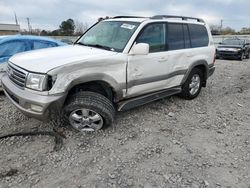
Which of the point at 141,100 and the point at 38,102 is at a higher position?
the point at 38,102

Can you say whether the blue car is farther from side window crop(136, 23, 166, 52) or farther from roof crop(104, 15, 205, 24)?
side window crop(136, 23, 166, 52)

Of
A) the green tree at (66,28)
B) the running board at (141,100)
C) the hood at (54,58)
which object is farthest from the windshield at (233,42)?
the green tree at (66,28)

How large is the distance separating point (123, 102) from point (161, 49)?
1.31 m

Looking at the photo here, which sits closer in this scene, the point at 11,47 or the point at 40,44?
the point at 11,47

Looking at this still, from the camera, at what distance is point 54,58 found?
3562mm

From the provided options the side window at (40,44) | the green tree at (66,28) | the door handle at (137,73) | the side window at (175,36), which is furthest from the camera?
the green tree at (66,28)

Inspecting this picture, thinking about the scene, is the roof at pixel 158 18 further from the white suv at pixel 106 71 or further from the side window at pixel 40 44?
the side window at pixel 40 44

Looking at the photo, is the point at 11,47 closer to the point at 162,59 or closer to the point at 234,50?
the point at 162,59

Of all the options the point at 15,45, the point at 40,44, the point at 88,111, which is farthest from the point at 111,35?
the point at 15,45

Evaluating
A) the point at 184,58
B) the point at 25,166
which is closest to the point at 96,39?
the point at 184,58

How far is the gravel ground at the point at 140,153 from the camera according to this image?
2904 millimetres

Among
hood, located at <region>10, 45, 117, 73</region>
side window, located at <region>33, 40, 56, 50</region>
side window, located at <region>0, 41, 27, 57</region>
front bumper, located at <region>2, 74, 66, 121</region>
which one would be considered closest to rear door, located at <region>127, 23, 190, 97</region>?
hood, located at <region>10, 45, 117, 73</region>

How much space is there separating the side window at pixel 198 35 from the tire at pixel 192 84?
624 mm

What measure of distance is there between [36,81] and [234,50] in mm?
15103
